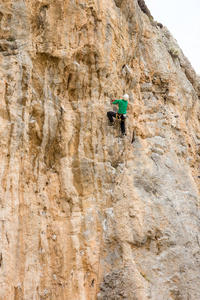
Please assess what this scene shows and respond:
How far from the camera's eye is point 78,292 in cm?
751

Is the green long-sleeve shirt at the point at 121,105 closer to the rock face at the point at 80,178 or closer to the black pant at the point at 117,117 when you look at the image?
the black pant at the point at 117,117

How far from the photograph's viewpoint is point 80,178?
8.61 m

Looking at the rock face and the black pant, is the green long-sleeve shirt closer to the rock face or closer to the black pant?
the black pant

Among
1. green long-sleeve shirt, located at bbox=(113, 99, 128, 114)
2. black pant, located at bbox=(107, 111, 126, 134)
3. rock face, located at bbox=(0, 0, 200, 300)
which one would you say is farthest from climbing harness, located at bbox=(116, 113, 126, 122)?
rock face, located at bbox=(0, 0, 200, 300)

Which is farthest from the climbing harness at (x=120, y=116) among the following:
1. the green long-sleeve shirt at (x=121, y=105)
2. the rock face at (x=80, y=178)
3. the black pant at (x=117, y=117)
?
the rock face at (x=80, y=178)

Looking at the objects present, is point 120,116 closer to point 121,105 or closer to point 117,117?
point 117,117

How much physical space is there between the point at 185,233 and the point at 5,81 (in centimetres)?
→ 702

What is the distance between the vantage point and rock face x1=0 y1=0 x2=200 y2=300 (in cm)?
732

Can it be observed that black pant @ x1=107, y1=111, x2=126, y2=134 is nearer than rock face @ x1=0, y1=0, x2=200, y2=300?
No

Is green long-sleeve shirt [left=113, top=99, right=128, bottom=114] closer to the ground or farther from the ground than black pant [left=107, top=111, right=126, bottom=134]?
farther from the ground

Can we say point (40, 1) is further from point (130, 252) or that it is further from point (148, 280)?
point (148, 280)

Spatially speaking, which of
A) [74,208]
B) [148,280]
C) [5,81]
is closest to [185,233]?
[148,280]

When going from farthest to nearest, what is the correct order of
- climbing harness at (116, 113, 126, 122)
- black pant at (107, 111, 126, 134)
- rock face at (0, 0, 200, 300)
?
climbing harness at (116, 113, 126, 122) < black pant at (107, 111, 126, 134) < rock face at (0, 0, 200, 300)

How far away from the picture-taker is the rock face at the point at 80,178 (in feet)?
24.0
